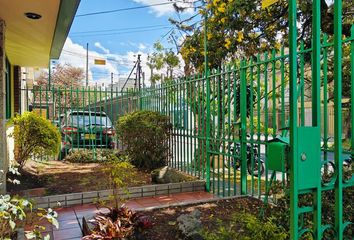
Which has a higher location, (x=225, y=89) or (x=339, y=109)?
(x=225, y=89)

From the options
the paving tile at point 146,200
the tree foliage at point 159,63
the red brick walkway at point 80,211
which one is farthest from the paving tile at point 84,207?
the tree foliage at point 159,63

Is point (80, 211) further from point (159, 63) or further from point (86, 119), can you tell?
point (159, 63)

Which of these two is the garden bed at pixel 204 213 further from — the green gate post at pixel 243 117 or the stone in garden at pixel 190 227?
the green gate post at pixel 243 117

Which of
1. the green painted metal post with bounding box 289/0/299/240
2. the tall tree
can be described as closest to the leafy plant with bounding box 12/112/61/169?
the green painted metal post with bounding box 289/0/299/240

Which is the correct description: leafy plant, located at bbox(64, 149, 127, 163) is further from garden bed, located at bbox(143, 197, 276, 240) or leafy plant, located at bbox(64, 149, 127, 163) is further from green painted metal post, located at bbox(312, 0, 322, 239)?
green painted metal post, located at bbox(312, 0, 322, 239)

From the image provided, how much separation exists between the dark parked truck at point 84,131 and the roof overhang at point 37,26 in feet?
5.79

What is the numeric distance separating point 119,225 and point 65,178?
336 centimetres

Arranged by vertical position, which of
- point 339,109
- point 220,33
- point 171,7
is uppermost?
point 171,7

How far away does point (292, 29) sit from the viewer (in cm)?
136

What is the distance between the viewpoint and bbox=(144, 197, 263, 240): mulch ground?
2.98 meters

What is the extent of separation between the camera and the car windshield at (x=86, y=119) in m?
8.34

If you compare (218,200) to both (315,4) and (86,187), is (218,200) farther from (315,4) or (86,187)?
(315,4)

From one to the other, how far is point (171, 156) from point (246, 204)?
2861 millimetres

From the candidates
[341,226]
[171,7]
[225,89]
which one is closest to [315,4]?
[341,226]
